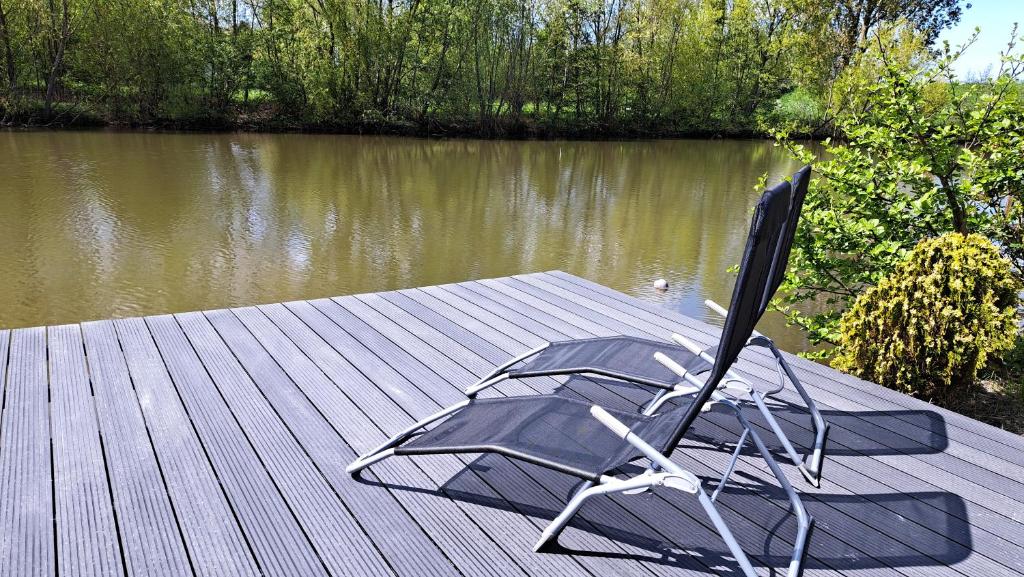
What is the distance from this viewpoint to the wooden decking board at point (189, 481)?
1.50 metres

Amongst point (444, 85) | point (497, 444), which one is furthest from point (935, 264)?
point (444, 85)

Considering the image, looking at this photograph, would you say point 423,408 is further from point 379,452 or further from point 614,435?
point 614,435

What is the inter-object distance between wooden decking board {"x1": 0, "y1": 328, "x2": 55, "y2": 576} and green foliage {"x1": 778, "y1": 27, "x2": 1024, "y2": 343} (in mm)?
3571

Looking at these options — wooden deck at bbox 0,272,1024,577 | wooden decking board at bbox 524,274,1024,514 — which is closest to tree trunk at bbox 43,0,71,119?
wooden deck at bbox 0,272,1024,577

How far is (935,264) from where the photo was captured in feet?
9.67

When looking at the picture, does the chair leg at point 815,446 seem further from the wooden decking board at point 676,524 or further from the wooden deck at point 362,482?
the wooden decking board at point 676,524

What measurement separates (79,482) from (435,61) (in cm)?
2084

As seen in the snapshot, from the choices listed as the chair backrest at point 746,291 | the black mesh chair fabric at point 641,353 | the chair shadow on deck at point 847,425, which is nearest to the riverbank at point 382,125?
the chair shadow on deck at point 847,425

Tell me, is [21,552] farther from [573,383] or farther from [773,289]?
[773,289]

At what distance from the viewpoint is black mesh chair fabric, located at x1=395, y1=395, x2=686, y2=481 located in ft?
4.91

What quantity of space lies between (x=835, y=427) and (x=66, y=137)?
1759cm

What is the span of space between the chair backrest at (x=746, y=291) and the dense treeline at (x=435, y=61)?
59.0ft

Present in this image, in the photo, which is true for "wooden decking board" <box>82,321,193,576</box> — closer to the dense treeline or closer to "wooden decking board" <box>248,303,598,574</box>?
"wooden decking board" <box>248,303,598,574</box>

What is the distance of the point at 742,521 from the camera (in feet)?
5.71
